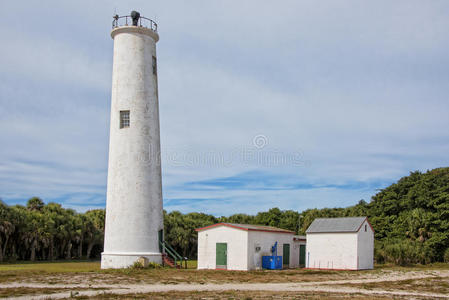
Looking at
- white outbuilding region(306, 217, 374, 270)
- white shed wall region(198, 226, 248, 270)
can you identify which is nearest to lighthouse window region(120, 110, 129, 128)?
white shed wall region(198, 226, 248, 270)

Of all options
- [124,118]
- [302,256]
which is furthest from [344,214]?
[124,118]

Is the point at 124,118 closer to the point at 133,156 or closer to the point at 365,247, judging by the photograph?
the point at 133,156

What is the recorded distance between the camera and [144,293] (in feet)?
49.0

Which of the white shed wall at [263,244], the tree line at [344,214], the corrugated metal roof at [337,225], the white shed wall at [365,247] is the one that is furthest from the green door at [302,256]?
the tree line at [344,214]

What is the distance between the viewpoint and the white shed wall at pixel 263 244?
93.6 feet

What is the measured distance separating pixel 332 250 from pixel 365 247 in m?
2.38

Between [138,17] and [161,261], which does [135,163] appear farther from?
[138,17]

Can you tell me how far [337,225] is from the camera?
106 ft

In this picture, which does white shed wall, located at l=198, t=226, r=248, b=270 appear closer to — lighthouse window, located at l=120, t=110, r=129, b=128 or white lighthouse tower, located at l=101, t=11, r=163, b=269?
white lighthouse tower, located at l=101, t=11, r=163, b=269

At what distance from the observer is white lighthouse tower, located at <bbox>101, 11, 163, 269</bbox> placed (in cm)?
2736

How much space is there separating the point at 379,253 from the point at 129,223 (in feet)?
73.3

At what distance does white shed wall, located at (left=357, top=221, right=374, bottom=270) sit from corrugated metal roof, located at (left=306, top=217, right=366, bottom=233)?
1.48ft

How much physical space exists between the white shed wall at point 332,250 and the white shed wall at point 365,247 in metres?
0.56

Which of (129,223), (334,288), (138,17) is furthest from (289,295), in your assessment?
(138,17)
